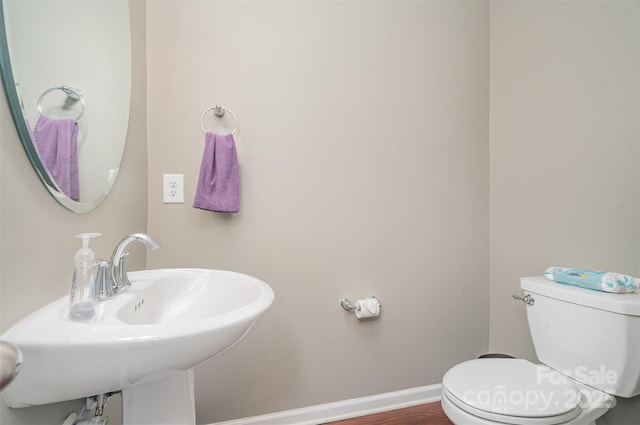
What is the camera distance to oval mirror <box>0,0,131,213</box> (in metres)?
0.53

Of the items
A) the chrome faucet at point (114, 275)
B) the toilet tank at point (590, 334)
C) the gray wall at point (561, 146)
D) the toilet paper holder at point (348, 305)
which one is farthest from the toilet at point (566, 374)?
the chrome faucet at point (114, 275)

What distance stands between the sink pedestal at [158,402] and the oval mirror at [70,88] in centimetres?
47

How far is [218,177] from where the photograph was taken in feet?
3.56

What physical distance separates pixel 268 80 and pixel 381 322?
1252 mm

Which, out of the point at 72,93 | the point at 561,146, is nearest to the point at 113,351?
the point at 72,93

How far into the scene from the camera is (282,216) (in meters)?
1.22

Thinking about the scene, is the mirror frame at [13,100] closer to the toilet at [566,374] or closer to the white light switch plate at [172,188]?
the white light switch plate at [172,188]

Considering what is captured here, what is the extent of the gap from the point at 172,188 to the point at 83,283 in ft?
1.94

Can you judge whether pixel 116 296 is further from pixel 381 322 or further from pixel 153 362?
pixel 381 322

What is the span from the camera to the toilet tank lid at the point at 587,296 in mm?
819

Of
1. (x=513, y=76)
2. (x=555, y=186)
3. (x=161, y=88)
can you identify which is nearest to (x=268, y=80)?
(x=161, y=88)

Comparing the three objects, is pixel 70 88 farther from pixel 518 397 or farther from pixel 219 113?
pixel 518 397

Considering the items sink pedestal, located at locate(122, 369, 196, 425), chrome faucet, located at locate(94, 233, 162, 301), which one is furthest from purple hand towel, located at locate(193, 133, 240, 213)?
sink pedestal, located at locate(122, 369, 196, 425)

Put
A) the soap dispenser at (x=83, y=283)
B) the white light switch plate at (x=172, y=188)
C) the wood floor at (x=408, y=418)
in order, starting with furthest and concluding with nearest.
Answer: the wood floor at (x=408, y=418)
the white light switch plate at (x=172, y=188)
the soap dispenser at (x=83, y=283)
